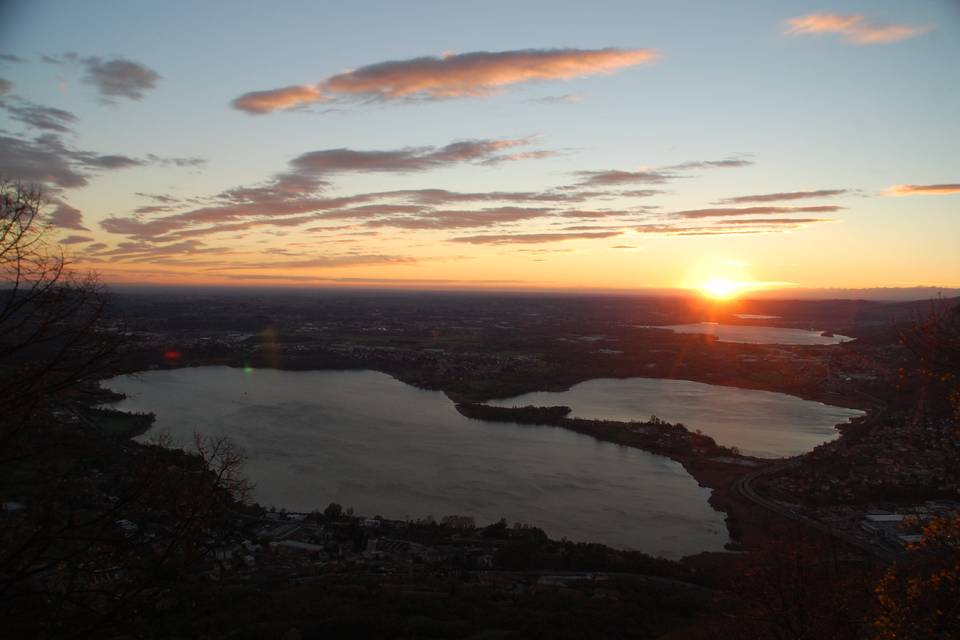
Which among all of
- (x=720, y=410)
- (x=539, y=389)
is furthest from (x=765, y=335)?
(x=539, y=389)

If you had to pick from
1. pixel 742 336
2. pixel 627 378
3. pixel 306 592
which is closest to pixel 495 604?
pixel 306 592

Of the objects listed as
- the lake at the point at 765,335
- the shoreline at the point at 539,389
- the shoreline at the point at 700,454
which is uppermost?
the lake at the point at 765,335

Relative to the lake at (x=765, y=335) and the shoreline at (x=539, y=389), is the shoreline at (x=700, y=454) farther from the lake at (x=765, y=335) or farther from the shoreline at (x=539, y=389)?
the lake at (x=765, y=335)

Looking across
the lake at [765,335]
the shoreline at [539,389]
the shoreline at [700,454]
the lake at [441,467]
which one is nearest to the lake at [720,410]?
the shoreline at [539,389]

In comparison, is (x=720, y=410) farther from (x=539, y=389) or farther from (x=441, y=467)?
(x=441, y=467)

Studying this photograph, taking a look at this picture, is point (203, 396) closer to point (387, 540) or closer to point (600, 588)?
point (387, 540)

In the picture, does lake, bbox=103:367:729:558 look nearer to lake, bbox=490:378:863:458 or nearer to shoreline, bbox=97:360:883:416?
shoreline, bbox=97:360:883:416

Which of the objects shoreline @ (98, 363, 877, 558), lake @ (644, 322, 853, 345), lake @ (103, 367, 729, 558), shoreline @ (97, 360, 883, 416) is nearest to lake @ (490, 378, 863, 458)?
shoreline @ (97, 360, 883, 416)
